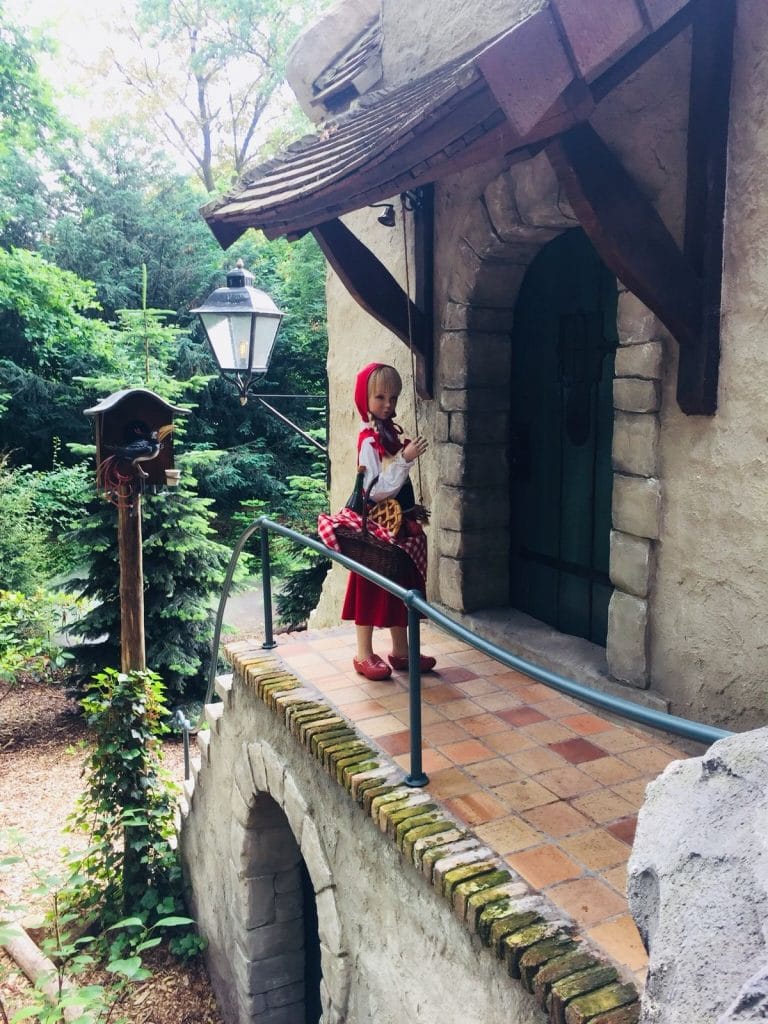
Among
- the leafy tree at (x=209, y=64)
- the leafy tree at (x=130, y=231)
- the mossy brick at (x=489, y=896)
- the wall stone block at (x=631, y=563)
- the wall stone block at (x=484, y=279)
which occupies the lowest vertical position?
the mossy brick at (x=489, y=896)

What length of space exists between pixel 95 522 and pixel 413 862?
6297 mm

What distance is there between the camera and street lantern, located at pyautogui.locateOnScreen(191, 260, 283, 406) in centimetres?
543

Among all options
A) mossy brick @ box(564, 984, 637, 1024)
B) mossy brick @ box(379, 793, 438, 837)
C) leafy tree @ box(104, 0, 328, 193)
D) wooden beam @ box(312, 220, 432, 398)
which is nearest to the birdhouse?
wooden beam @ box(312, 220, 432, 398)

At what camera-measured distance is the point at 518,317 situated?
4.20 metres

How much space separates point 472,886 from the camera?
214cm

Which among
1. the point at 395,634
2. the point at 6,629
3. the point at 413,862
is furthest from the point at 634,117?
the point at 6,629

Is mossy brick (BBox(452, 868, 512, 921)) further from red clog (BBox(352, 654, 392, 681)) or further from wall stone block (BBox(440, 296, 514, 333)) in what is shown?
wall stone block (BBox(440, 296, 514, 333))

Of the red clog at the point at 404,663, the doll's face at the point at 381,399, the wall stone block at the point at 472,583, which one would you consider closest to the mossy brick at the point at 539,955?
the red clog at the point at 404,663

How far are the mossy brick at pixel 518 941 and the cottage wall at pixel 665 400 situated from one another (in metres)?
1.19

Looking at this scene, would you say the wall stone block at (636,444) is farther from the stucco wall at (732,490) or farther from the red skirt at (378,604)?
the red skirt at (378,604)

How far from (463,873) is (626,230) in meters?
2.04

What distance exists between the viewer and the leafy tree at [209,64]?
1961cm

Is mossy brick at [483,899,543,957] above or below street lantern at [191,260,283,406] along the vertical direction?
below

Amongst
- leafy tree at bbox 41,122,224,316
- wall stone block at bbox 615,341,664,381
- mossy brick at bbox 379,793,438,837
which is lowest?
mossy brick at bbox 379,793,438,837
